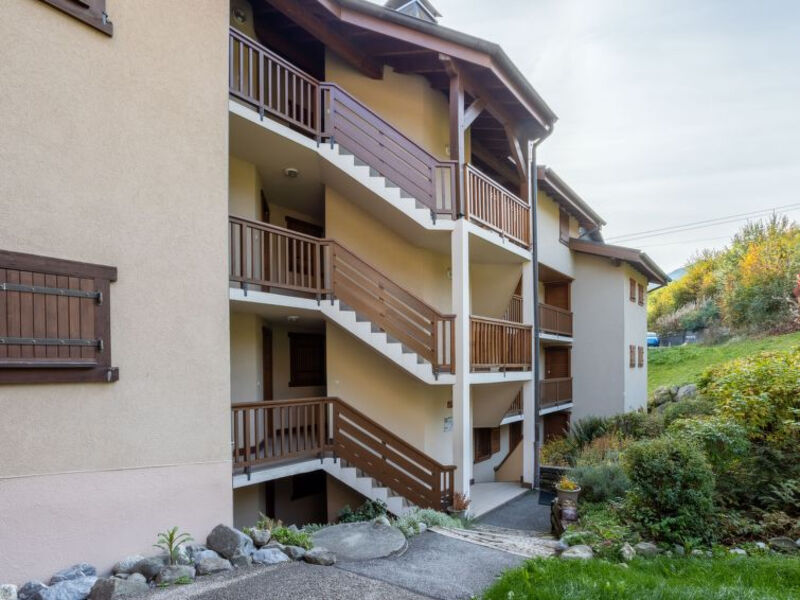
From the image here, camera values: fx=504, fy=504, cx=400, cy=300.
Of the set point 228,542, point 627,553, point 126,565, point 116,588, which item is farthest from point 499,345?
point 116,588

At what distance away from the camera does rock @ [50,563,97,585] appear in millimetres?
4379

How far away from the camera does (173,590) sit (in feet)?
14.8

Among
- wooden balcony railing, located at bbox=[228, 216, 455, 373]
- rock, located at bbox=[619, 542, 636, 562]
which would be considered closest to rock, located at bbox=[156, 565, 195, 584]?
rock, located at bbox=[619, 542, 636, 562]

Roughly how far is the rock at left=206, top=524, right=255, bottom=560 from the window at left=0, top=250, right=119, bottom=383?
6.69 feet

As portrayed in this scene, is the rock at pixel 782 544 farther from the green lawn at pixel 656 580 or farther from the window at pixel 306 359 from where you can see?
the window at pixel 306 359

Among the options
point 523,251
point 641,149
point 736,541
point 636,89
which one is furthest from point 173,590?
point 641,149

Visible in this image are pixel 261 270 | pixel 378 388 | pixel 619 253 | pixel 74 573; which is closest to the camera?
pixel 74 573

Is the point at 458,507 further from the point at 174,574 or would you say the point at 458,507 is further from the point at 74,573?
the point at 74,573

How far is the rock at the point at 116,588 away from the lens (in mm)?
4242

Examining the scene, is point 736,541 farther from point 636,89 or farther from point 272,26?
point 636,89

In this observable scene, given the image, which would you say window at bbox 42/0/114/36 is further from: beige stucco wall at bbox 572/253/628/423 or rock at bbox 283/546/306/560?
beige stucco wall at bbox 572/253/628/423

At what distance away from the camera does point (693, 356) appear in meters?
26.3

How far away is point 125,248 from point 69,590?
3084 millimetres

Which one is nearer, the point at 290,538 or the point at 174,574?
the point at 174,574
